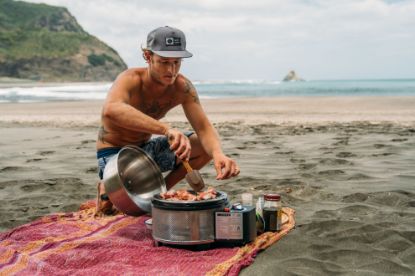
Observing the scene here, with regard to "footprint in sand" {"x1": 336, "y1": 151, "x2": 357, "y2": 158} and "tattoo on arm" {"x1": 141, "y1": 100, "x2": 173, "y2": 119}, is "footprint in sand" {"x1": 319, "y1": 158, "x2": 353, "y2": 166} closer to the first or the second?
"footprint in sand" {"x1": 336, "y1": 151, "x2": 357, "y2": 158}

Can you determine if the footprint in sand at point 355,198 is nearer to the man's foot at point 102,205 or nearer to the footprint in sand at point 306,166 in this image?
the footprint in sand at point 306,166

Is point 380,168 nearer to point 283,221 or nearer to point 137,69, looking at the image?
point 283,221

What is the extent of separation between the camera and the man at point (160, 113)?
12.8 ft

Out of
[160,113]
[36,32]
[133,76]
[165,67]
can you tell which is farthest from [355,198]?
[36,32]

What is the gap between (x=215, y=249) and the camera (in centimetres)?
366

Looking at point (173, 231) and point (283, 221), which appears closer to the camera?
point (173, 231)

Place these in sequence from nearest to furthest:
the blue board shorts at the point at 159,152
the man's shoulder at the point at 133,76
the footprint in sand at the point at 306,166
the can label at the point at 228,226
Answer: the can label at the point at 228,226 < the man's shoulder at the point at 133,76 < the blue board shorts at the point at 159,152 < the footprint in sand at the point at 306,166

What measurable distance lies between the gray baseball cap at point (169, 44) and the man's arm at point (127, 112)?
47 centimetres

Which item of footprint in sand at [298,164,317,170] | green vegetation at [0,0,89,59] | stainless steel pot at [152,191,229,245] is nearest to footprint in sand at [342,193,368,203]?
footprint in sand at [298,164,317,170]

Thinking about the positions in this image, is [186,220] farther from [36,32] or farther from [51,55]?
[36,32]

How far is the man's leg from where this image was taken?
4738mm

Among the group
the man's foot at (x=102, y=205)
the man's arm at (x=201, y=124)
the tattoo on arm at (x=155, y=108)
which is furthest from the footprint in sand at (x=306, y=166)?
the man's foot at (x=102, y=205)

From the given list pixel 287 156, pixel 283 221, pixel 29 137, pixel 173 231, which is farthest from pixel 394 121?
pixel 173 231

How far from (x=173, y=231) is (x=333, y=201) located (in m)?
1.85
